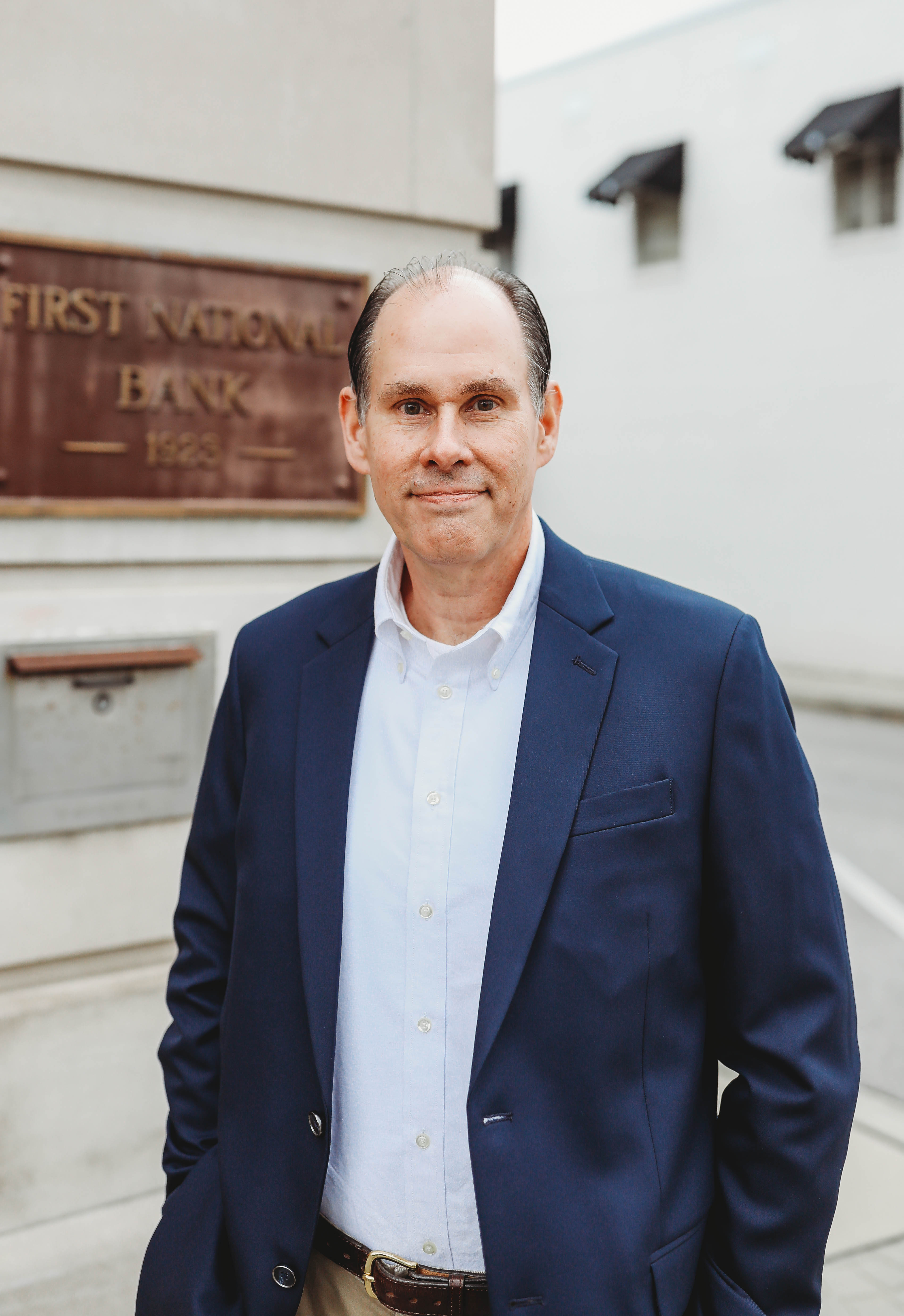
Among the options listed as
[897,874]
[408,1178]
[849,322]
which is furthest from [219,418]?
[849,322]

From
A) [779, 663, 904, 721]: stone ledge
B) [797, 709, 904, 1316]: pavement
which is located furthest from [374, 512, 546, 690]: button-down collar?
[779, 663, 904, 721]: stone ledge

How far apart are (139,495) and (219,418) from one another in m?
0.28

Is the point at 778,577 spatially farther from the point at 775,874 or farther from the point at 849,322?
the point at 775,874

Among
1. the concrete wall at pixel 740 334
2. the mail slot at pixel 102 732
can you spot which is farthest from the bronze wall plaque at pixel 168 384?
the concrete wall at pixel 740 334

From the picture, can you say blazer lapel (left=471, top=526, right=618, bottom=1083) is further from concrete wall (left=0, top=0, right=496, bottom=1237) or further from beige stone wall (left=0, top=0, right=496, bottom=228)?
beige stone wall (left=0, top=0, right=496, bottom=228)

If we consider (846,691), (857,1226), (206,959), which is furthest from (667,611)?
(846,691)

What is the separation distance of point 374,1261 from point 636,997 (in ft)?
1.66

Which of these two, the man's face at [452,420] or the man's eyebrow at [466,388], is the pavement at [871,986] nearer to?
the man's face at [452,420]

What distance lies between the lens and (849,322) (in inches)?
525

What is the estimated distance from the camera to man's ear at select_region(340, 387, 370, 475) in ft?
5.89

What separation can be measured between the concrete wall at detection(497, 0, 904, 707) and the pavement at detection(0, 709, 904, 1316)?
747 cm

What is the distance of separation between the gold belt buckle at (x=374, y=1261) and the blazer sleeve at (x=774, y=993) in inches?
15.3

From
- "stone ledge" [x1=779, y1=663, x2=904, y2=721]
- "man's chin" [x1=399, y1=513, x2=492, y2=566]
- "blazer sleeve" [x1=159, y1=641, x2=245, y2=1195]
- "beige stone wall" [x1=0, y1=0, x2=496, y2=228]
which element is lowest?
"stone ledge" [x1=779, y1=663, x2=904, y2=721]

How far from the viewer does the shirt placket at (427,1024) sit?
154 centimetres
